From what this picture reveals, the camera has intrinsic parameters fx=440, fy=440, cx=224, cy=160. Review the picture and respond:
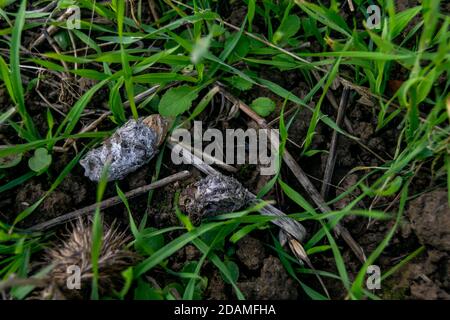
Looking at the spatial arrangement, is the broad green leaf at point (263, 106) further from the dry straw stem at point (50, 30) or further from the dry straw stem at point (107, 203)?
the dry straw stem at point (50, 30)

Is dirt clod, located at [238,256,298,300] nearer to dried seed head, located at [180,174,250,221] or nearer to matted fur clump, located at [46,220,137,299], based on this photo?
dried seed head, located at [180,174,250,221]

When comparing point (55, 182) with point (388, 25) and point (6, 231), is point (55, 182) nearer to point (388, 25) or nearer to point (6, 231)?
point (6, 231)

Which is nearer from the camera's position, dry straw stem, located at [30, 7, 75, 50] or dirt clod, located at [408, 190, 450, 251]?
dirt clod, located at [408, 190, 450, 251]

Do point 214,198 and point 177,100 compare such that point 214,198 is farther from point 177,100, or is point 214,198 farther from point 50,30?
point 50,30

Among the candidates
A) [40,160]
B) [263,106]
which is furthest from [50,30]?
[263,106]

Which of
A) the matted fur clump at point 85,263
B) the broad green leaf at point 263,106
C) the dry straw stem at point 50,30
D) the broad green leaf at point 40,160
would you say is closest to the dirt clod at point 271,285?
the matted fur clump at point 85,263

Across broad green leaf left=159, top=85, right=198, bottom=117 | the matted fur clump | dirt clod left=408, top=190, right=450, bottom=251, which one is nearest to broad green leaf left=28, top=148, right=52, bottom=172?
the matted fur clump
